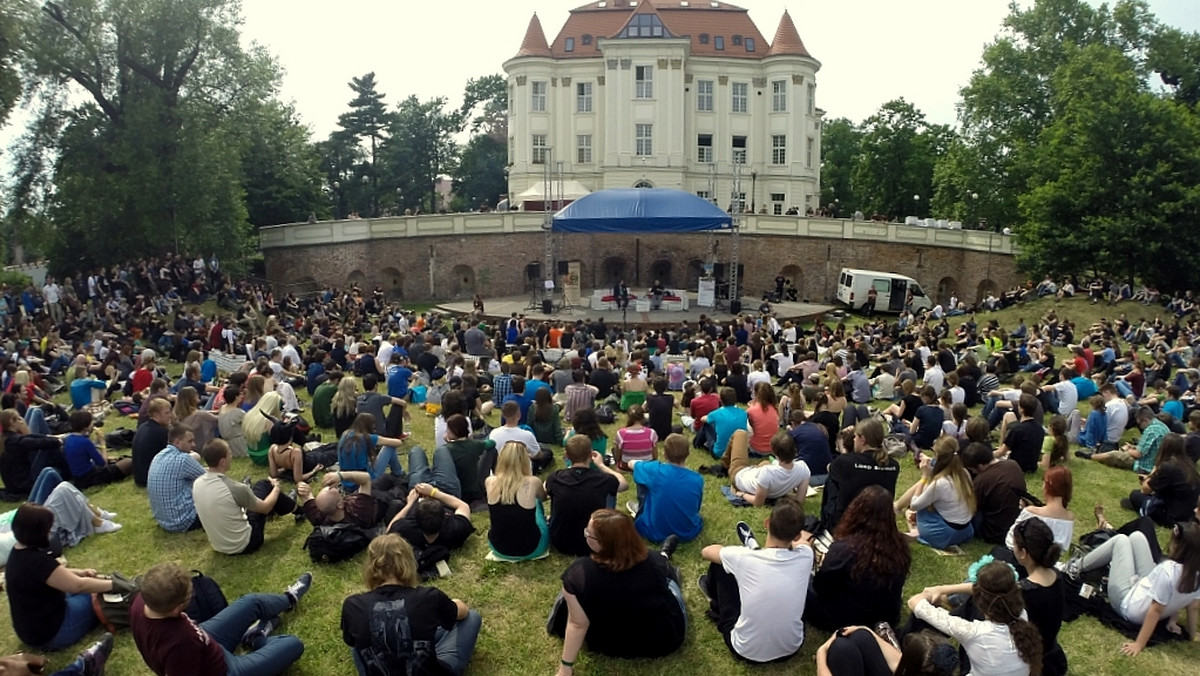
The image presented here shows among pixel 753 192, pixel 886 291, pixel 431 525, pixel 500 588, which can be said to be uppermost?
pixel 753 192

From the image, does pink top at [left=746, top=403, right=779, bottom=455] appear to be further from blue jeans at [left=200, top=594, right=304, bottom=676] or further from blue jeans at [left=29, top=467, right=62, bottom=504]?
blue jeans at [left=29, top=467, right=62, bottom=504]

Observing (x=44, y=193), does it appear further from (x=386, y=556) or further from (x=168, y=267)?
(x=386, y=556)

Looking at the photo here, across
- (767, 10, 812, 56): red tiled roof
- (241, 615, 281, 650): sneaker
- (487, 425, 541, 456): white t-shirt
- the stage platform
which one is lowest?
(241, 615, 281, 650): sneaker

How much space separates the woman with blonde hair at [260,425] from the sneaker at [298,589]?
365cm

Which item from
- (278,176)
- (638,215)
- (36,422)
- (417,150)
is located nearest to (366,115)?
(417,150)

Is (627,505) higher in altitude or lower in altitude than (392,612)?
lower

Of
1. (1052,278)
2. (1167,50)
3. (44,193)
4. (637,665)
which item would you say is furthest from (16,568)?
(1167,50)

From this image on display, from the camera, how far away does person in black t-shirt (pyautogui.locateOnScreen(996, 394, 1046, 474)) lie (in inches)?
364

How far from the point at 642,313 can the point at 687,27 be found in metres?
26.3

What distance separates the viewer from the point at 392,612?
4695 mm

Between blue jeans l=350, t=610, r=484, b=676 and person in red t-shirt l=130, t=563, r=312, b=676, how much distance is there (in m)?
0.58

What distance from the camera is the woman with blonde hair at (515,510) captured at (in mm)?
6402

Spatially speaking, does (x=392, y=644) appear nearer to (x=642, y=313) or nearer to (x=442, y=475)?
(x=442, y=475)

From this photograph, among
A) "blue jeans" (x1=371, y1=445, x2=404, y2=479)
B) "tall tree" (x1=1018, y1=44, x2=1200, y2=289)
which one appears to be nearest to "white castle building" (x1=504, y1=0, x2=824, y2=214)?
"tall tree" (x1=1018, y1=44, x2=1200, y2=289)
